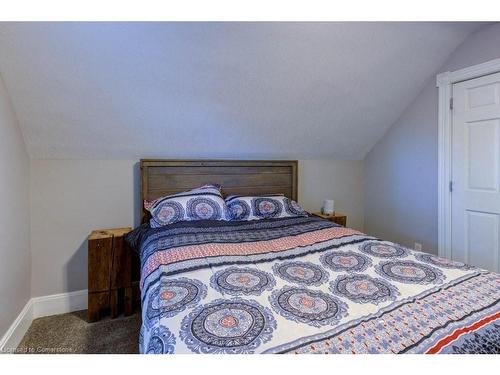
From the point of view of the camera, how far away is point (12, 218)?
5.92 ft

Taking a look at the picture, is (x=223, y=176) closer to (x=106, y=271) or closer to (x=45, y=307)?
(x=106, y=271)

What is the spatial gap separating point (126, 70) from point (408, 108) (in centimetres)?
270

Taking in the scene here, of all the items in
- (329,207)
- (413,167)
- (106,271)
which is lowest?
→ (106,271)

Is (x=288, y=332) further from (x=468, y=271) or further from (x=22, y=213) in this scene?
(x=22, y=213)

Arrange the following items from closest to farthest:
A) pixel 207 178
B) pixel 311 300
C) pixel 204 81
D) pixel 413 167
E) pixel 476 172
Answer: pixel 311 300, pixel 204 81, pixel 476 172, pixel 207 178, pixel 413 167

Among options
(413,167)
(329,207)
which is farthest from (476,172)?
(329,207)

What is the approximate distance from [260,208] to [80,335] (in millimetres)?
1646

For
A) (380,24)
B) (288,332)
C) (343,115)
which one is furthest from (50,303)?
Answer: (380,24)

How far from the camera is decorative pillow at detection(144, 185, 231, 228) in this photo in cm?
208

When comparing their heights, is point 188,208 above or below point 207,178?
below

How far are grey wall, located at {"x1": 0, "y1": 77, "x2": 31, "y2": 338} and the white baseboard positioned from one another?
67 millimetres

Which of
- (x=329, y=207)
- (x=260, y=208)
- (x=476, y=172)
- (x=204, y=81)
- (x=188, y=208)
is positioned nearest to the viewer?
(x=204, y=81)

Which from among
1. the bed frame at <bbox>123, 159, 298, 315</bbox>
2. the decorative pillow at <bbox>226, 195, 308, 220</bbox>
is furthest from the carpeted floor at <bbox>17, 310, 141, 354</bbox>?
the decorative pillow at <bbox>226, 195, 308, 220</bbox>

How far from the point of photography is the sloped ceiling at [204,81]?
1.68 m
